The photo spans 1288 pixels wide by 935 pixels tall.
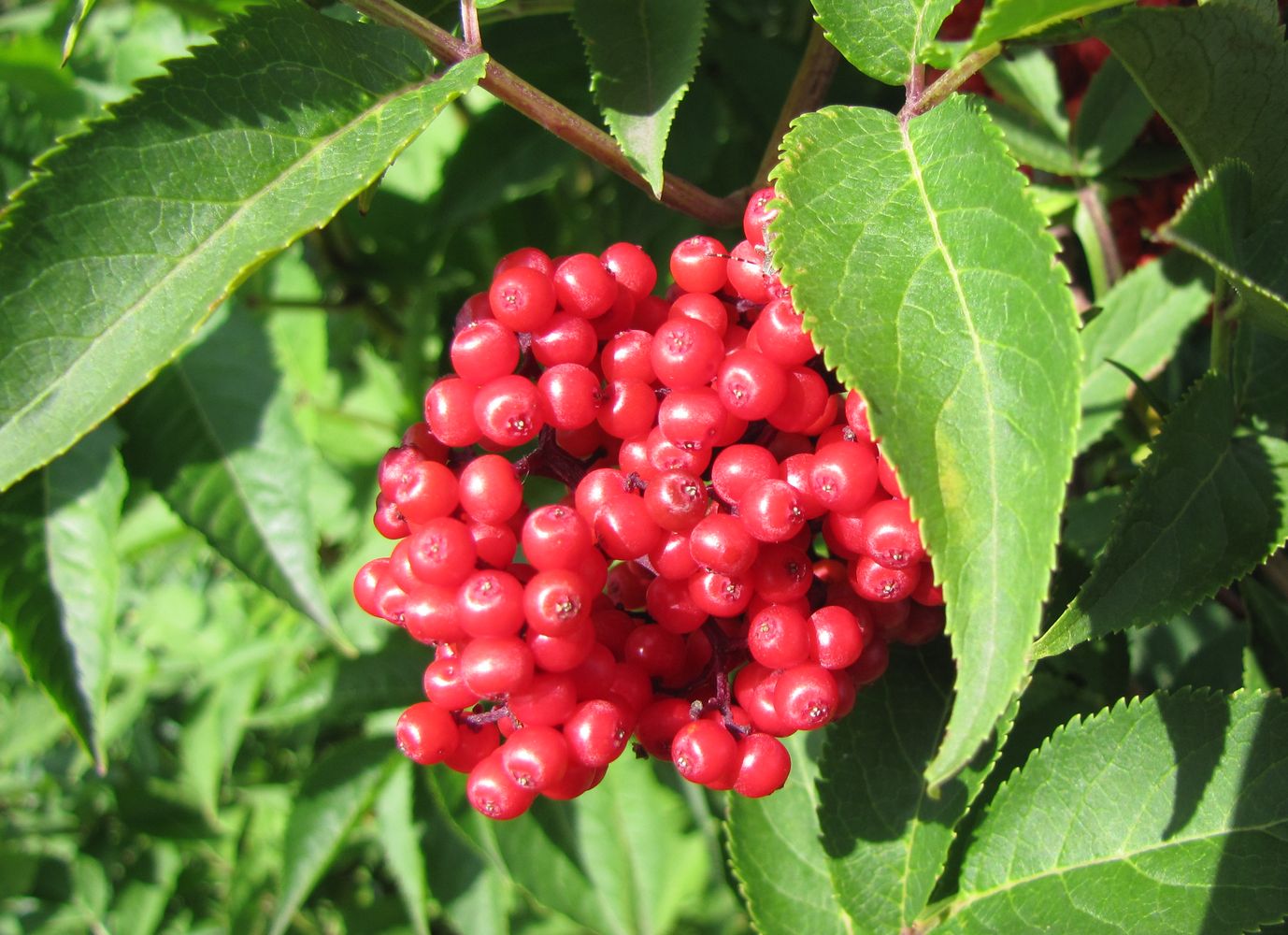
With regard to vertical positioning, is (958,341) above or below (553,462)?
above

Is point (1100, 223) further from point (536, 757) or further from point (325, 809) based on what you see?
point (325, 809)

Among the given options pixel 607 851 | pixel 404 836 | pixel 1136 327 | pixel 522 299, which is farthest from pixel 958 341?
pixel 404 836

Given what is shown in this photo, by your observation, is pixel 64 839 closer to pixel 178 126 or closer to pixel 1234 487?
pixel 178 126

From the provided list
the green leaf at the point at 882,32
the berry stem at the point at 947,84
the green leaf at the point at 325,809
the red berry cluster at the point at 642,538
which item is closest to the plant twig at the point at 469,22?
the red berry cluster at the point at 642,538

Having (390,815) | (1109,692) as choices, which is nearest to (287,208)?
(1109,692)

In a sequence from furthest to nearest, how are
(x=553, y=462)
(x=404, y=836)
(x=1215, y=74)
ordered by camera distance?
1. (x=404, y=836)
2. (x=553, y=462)
3. (x=1215, y=74)
